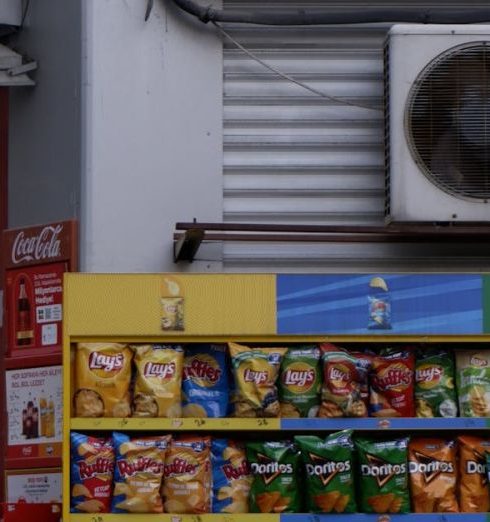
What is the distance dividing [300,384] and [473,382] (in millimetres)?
859

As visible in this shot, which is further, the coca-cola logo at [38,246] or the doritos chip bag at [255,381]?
the coca-cola logo at [38,246]

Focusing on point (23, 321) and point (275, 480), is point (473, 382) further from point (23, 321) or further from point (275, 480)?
point (23, 321)

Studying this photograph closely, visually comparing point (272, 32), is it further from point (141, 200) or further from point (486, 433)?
point (486, 433)

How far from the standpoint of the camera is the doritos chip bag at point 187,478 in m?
6.04

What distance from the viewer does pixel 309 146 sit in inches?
301

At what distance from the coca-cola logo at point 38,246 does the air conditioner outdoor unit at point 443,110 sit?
1944 mm

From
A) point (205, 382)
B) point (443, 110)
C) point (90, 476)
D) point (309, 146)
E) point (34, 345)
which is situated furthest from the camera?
point (309, 146)

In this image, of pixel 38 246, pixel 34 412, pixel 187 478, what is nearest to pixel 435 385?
pixel 187 478

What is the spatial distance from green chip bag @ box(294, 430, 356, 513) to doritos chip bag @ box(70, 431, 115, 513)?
96 cm

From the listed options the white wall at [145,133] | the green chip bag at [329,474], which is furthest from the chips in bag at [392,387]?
the white wall at [145,133]

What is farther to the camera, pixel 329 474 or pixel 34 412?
pixel 34 412

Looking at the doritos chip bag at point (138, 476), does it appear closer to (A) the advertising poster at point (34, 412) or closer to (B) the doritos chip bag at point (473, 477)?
(A) the advertising poster at point (34, 412)

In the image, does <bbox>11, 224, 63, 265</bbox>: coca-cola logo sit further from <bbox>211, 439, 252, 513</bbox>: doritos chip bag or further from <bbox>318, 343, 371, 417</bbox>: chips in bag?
<bbox>318, 343, 371, 417</bbox>: chips in bag

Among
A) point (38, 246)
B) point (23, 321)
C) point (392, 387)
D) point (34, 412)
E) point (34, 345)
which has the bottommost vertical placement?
point (34, 412)
